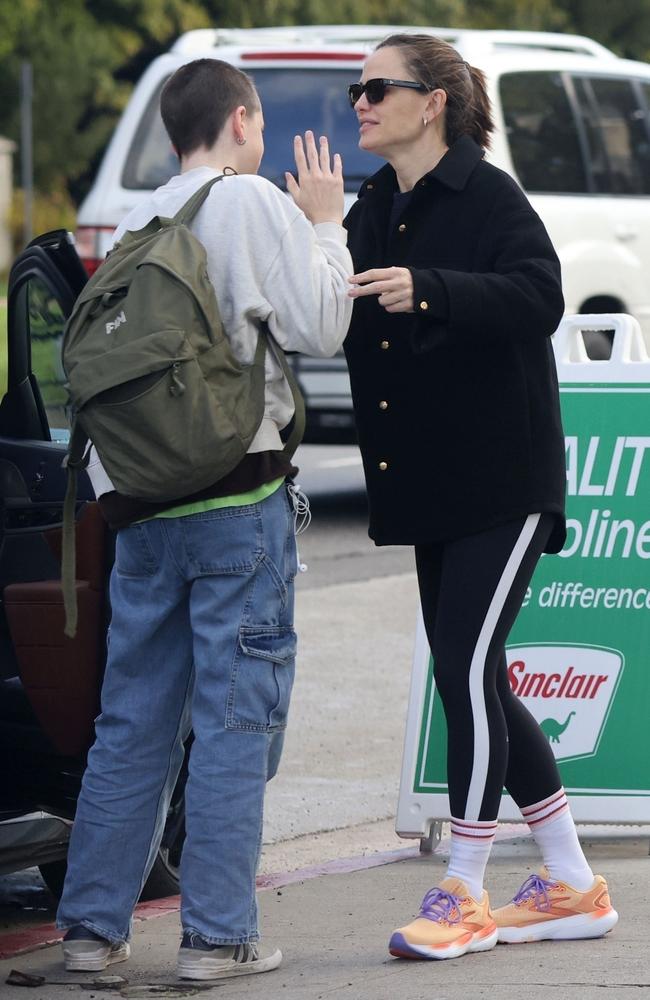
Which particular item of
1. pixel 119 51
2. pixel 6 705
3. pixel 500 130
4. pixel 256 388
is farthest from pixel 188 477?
pixel 119 51

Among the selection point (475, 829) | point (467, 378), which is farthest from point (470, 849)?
point (467, 378)

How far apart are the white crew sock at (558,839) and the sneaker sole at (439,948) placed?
0.78 feet

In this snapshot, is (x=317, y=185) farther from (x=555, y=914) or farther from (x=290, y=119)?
(x=290, y=119)

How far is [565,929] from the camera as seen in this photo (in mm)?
4312

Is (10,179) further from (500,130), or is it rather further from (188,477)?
(188,477)

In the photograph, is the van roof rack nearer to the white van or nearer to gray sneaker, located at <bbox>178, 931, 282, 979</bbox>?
the white van

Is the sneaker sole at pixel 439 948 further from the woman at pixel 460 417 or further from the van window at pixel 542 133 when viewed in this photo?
the van window at pixel 542 133

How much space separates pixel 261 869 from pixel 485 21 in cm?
3164

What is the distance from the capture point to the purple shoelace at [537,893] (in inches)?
170

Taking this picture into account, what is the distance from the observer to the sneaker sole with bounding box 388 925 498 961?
4.11 meters

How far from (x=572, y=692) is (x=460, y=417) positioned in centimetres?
127

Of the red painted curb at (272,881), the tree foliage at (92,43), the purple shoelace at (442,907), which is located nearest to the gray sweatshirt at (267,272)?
the purple shoelace at (442,907)

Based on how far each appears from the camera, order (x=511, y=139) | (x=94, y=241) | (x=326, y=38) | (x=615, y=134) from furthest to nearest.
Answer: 1. (x=326, y=38)
2. (x=615, y=134)
3. (x=511, y=139)
4. (x=94, y=241)

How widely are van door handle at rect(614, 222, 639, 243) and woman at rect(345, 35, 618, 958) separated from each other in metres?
6.84
